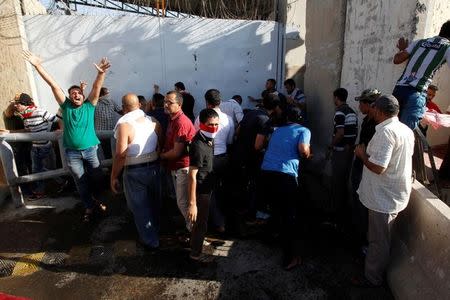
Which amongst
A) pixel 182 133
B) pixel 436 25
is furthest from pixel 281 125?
pixel 436 25

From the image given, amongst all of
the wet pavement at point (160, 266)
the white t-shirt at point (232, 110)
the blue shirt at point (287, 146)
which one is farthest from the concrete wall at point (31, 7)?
the blue shirt at point (287, 146)

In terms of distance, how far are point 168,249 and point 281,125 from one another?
185 centimetres

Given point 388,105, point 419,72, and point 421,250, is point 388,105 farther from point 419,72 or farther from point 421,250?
point 421,250

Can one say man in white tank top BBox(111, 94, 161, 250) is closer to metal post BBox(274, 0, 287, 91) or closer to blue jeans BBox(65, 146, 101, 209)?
blue jeans BBox(65, 146, 101, 209)

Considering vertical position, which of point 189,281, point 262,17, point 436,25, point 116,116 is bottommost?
point 189,281

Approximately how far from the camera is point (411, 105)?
3285mm

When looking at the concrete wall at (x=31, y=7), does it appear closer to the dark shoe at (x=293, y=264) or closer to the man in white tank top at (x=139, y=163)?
the man in white tank top at (x=139, y=163)

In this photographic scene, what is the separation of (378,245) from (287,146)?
1197mm

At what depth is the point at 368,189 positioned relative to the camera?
2852 mm

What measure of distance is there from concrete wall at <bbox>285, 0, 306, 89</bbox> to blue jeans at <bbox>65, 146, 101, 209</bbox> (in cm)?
550

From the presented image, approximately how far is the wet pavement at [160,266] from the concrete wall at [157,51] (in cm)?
→ 382

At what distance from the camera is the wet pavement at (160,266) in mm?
3023

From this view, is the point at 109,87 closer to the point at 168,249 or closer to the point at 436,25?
the point at 168,249

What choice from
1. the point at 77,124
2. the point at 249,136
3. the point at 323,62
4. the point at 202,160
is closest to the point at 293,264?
the point at 202,160
